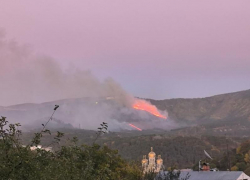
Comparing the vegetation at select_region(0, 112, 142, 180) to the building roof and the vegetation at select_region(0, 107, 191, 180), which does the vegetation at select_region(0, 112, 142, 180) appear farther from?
the building roof

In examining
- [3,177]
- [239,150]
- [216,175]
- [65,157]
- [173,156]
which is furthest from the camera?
[173,156]

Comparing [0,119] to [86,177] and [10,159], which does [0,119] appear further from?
[86,177]

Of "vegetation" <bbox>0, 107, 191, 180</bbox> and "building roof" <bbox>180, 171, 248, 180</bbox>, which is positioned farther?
"building roof" <bbox>180, 171, 248, 180</bbox>

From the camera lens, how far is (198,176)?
203ft

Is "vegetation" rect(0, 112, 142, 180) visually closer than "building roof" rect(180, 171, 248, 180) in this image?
Yes

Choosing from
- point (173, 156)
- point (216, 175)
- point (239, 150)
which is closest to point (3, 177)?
point (216, 175)

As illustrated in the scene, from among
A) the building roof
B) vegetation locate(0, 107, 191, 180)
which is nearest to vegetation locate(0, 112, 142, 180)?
vegetation locate(0, 107, 191, 180)

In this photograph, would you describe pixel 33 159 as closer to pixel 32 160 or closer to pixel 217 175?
pixel 32 160

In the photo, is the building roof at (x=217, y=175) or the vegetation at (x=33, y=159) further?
the building roof at (x=217, y=175)

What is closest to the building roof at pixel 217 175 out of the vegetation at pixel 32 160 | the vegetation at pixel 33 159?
the vegetation at pixel 33 159

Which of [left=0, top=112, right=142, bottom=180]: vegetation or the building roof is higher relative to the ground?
the building roof

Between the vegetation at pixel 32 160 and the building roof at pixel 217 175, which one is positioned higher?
the building roof at pixel 217 175

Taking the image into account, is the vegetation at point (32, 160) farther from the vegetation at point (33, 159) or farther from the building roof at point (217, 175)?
the building roof at point (217, 175)

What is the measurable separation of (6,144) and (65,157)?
3.00m
